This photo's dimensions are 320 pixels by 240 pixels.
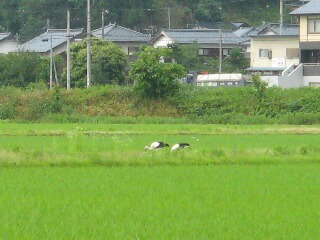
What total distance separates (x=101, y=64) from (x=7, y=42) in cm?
1707

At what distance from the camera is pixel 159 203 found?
10.0 metres

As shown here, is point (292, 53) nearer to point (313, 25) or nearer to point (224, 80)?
point (224, 80)

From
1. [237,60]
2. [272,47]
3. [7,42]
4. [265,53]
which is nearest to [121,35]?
[237,60]

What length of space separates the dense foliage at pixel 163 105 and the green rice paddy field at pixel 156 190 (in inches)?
392

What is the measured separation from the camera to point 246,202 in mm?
10164

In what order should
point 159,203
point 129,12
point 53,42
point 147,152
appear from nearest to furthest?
point 159,203 < point 147,152 < point 53,42 < point 129,12

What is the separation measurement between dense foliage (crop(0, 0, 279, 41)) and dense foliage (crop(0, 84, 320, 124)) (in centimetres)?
2292

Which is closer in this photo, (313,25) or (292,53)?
(313,25)

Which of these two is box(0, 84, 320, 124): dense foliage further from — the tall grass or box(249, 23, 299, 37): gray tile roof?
box(249, 23, 299, 37): gray tile roof

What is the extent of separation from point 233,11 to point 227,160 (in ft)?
156

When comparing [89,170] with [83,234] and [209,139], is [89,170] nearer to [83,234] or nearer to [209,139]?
[83,234]

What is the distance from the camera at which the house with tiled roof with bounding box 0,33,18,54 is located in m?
53.9

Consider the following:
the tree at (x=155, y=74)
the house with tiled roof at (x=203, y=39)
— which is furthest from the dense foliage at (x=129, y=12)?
the tree at (x=155, y=74)

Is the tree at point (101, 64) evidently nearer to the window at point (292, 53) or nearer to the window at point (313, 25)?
the window at point (313, 25)
